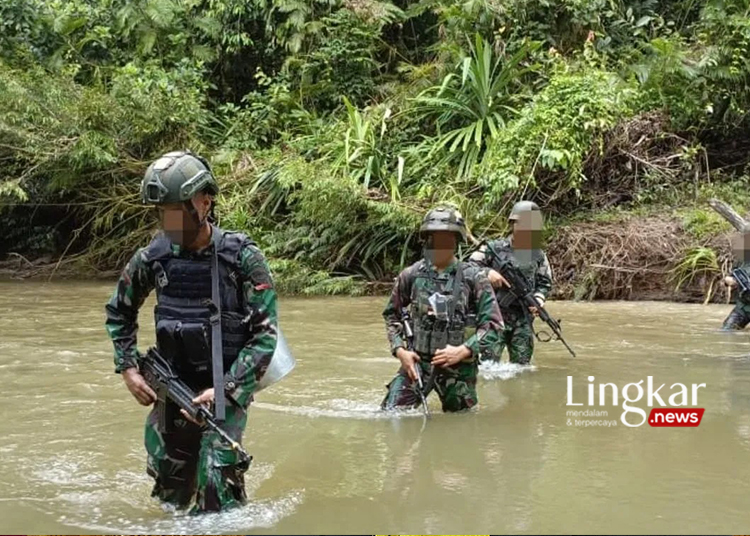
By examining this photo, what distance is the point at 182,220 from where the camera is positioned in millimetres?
3498

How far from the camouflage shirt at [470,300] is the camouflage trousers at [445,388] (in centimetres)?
19

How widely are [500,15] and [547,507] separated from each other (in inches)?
517

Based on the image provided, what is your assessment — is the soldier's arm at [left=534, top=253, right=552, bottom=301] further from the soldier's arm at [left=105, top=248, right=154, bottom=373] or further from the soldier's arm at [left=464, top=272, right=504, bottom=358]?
the soldier's arm at [left=105, top=248, right=154, bottom=373]

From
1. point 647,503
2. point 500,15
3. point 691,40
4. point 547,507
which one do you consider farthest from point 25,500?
point 691,40

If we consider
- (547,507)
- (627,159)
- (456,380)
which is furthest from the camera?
(627,159)

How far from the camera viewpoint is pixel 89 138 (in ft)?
49.3

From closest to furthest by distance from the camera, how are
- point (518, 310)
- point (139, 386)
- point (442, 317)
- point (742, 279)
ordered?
point (139, 386) → point (442, 317) → point (518, 310) → point (742, 279)

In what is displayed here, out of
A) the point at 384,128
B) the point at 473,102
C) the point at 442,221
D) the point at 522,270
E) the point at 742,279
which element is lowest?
the point at 742,279

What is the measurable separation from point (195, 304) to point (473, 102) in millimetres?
12001

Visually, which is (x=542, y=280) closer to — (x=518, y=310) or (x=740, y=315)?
(x=518, y=310)

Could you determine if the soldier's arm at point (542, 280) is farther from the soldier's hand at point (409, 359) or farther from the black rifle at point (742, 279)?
the black rifle at point (742, 279)

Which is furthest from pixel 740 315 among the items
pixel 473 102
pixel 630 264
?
pixel 473 102

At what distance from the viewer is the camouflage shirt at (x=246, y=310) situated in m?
3.52

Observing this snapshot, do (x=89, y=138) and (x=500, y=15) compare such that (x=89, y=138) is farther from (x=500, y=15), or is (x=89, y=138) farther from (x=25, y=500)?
(x=25, y=500)
